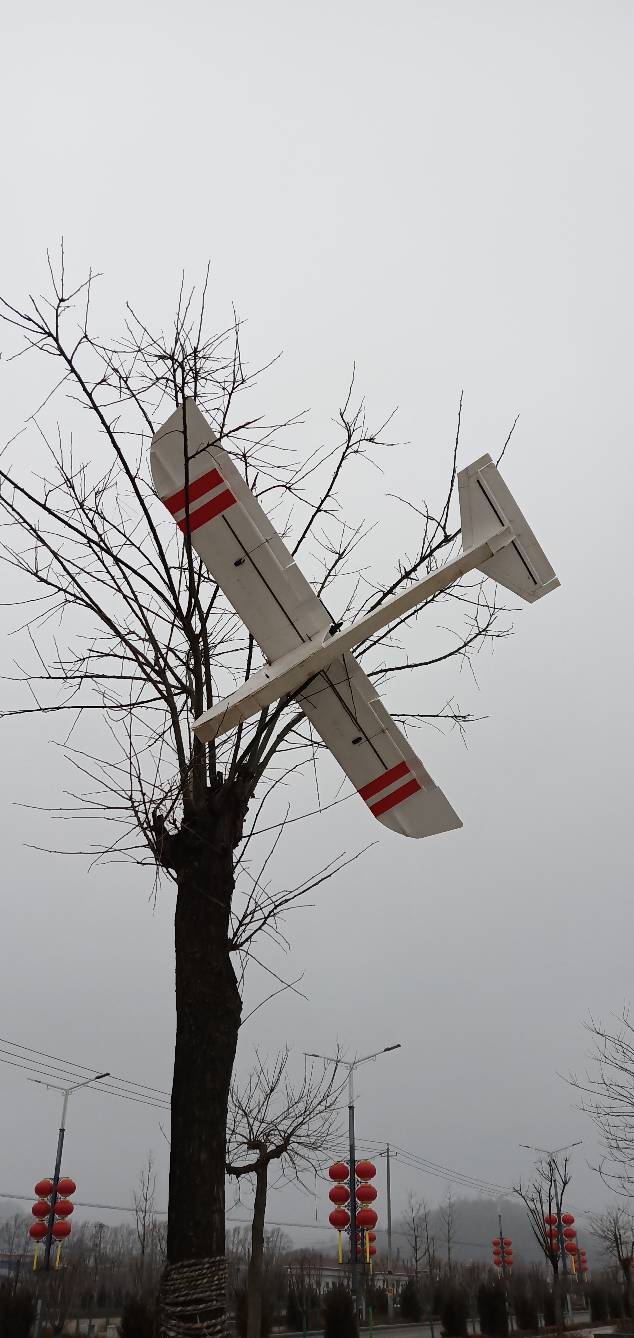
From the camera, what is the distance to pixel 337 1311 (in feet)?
61.1

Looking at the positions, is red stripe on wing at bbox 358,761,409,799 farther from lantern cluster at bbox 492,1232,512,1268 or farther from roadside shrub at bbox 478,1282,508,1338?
lantern cluster at bbox 492,1232,512,1268

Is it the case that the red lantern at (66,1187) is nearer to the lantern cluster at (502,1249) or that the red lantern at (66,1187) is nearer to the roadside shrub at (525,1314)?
the roadside shrub at (525,1314)

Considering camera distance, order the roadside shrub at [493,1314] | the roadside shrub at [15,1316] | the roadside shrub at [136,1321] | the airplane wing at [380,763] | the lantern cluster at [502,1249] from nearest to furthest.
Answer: the airplane wing at [380,763] → the roadside shrub at [136,1321] → the roadside shrub at [15,1316] → the roadside shrub at [493,1314] → the lantern cluster at [502,1249]

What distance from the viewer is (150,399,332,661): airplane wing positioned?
14.6 feet

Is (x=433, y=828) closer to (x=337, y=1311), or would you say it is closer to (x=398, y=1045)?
(x=337, y=1311)

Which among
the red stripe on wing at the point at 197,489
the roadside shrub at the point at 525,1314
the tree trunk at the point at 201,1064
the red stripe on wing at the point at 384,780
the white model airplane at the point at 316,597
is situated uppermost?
the red stripe on wing at the point at 197,489

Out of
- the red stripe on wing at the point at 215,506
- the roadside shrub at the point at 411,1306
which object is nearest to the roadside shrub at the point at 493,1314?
the roadside shrub at the point at 411,1306

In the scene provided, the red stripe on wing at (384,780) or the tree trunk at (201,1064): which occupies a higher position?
the red stripe on wing at (384,780)

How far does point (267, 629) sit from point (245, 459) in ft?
3.09

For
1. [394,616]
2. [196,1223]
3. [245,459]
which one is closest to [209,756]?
[394,616]

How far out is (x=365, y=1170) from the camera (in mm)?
21109

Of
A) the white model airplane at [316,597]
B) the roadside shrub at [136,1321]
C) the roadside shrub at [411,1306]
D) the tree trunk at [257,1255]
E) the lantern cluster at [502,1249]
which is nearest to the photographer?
the white model airplane at [316,597]

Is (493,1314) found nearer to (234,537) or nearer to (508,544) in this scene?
(508,544)

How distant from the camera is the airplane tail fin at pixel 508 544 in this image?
4.55m
